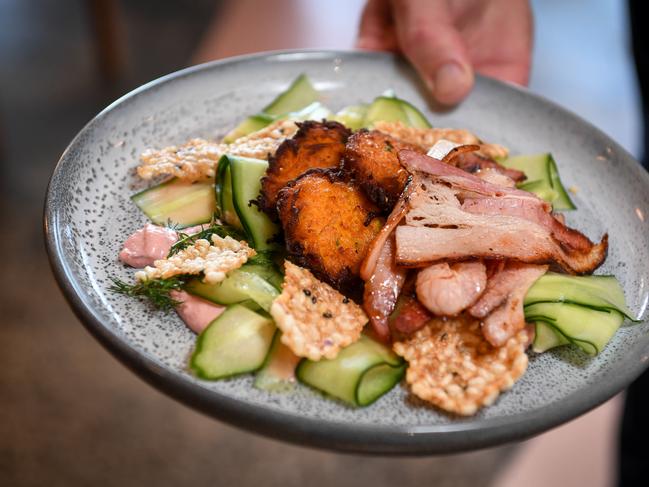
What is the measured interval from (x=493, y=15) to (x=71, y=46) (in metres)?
5.63

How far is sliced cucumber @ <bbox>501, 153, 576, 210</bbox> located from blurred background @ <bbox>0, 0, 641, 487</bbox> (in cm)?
233

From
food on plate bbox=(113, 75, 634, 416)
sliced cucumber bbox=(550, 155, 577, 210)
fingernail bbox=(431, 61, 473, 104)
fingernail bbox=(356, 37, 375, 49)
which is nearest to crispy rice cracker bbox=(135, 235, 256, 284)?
food on plate bbox=(113, 75, 634, 416)

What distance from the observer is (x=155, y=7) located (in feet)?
27.2

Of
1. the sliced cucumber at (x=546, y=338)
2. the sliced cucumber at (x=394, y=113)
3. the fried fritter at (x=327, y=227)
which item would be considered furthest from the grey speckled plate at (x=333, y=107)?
the fried fritter at (x=327, y=227)

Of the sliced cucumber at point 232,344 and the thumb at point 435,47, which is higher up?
the thumb at point 435,47

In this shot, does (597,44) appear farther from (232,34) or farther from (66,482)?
(66,482)

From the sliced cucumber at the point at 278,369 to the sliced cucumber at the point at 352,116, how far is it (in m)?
1.22

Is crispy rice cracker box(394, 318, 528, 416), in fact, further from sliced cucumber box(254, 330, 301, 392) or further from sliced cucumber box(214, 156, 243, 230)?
sliced cucumber box(214, 156, 243, 230)

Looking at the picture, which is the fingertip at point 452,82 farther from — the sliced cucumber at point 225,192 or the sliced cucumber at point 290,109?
the sliced cucumber at point 225,192

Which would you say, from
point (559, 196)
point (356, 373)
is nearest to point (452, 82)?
point (559, 196)

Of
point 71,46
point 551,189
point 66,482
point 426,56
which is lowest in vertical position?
point 66,482

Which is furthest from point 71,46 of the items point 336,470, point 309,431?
point 309,431

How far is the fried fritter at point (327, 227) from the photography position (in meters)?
1.97

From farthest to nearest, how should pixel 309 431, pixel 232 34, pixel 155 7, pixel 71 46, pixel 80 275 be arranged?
pixel 155 7, pixel 71 46, pixel 232 34, pixel 80 275, pixel 309 431
